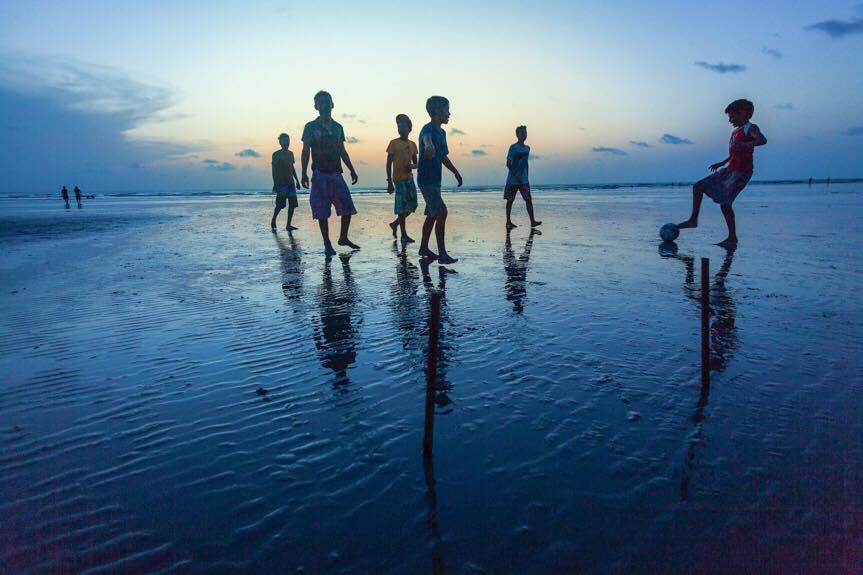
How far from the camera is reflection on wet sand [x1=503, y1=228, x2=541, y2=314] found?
19.3 ft

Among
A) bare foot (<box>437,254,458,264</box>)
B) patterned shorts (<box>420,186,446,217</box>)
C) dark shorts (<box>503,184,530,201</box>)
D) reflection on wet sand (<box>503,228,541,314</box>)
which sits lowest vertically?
reflection on wet sand (<box>503,228,541,314</box>)

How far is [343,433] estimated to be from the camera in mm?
2881

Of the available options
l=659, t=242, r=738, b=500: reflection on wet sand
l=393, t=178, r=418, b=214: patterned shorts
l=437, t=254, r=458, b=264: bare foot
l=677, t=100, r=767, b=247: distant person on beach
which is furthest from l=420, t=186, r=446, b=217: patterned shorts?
l=677, t=100, r=767, b=247: distant person on beach

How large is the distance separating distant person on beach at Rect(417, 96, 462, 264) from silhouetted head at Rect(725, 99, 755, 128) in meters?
5.34

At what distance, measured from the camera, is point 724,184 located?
9.65m

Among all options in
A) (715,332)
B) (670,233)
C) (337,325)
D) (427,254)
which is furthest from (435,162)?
(670,233)

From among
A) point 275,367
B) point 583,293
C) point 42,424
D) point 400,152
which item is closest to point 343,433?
point 275,367

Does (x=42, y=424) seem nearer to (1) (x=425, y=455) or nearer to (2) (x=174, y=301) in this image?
(1) (x=425, y=455)

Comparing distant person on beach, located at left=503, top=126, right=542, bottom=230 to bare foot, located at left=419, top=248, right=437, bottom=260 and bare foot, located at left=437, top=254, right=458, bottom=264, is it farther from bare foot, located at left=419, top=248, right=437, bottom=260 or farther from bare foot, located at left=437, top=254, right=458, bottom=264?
bare foot, located at left=437, top=254, right=458, bottom=264

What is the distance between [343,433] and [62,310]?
4.70 m

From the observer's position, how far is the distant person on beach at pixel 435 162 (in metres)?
8.07

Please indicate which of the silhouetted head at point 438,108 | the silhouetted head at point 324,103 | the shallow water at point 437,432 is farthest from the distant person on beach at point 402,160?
the shallow water at point 437,432

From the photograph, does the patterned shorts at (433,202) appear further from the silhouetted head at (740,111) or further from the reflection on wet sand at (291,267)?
the silhouetted head at (740,111)

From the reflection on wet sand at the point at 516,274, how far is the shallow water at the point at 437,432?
0.12 metres
